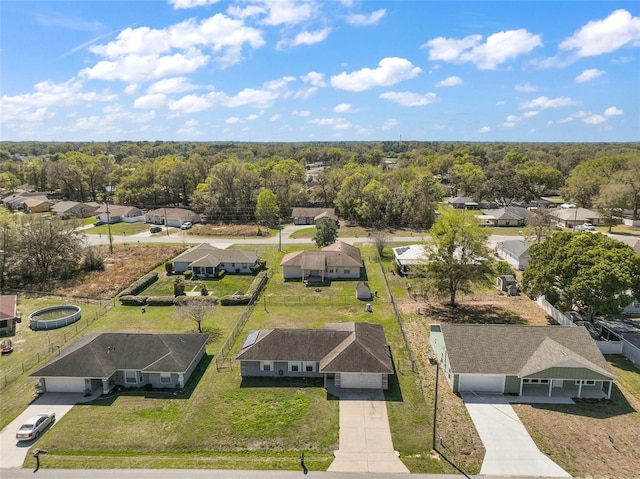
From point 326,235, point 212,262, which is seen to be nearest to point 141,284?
point 212,262

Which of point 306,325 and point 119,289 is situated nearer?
point 306,325

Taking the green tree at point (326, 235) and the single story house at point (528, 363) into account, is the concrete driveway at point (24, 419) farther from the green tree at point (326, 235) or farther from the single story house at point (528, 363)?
the green tree at point (326, 235)

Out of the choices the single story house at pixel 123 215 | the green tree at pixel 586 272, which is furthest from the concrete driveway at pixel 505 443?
the single story house at pixel 123 215

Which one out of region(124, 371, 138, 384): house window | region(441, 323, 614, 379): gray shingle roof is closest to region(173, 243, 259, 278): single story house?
region(124, 371, 138, 384): house window

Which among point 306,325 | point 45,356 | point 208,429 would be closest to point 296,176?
point 306,325

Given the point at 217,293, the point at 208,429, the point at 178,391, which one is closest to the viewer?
the point at 208,429

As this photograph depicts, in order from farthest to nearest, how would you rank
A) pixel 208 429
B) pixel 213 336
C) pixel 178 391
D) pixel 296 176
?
pixel 296 176
pixel 213 336
pixel 178 391
pixel 208 429

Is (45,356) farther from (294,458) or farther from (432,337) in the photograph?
(432,337)

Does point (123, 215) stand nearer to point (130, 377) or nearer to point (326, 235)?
point (326, 235)
